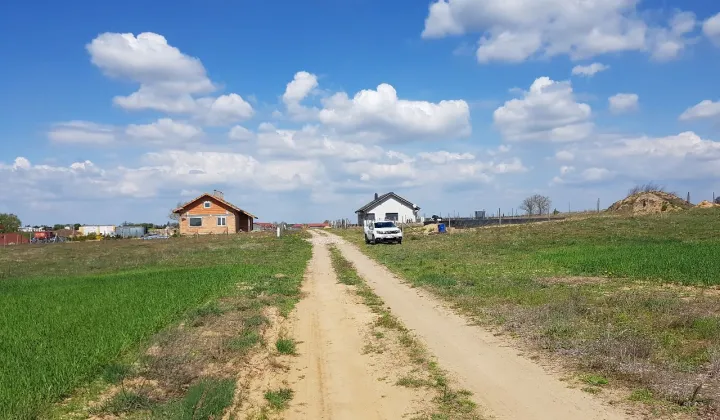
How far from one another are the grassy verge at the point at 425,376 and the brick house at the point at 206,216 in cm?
6950

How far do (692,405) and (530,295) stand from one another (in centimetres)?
902

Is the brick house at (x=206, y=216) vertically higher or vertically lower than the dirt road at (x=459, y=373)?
higher

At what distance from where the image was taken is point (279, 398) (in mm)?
8336

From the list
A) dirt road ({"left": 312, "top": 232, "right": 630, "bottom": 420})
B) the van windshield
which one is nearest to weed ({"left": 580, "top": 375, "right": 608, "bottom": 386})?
dirt road ({"left": 312, "top": 232, "right": 630, "bottom": 420})

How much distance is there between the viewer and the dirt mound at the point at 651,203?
61.6m

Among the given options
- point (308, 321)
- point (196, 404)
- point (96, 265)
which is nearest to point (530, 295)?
point (308, 321)

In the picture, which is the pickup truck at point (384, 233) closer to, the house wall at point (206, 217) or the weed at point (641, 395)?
the house wall at point (206, 217)

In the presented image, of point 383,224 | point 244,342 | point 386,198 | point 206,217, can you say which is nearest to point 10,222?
point 206,217

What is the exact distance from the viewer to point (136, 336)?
11875mm

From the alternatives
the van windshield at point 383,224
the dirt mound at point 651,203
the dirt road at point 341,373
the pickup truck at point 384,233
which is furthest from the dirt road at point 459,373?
the dirt mound at point 651,203

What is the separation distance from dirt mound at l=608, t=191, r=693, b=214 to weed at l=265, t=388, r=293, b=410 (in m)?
60.6

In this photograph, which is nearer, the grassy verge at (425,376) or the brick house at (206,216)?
the grassy verge at (425,376)

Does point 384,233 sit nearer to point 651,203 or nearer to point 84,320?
point 651,203

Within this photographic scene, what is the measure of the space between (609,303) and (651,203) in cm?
5554
